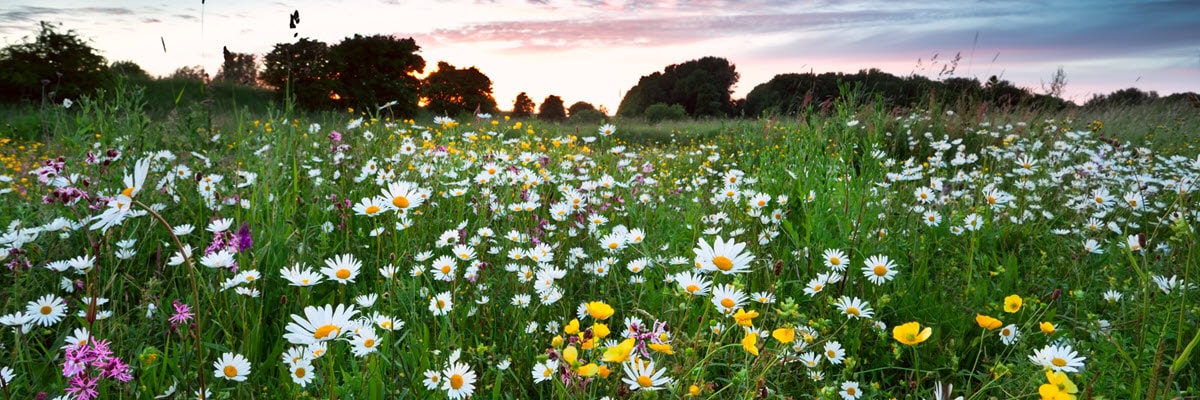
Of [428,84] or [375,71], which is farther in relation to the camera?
[428,84]

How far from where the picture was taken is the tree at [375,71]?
23078 mm

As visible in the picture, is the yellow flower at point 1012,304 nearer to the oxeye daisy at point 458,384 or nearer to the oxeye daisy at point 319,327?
the oxeye daisy at point 458,384

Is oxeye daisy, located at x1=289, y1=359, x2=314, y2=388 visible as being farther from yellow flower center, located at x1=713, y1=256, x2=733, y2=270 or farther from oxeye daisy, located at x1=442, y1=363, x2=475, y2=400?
yellow flower center, located at x1=713, y1=256, x2=733, y2=270

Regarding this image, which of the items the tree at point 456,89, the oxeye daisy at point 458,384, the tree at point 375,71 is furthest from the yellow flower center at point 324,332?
the tree at point 456,89

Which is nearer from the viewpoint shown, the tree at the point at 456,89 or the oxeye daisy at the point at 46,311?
the oxeye daisy at the point at 46,311

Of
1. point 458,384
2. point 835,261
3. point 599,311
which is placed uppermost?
point 599,311

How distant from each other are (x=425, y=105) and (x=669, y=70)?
16598 mm

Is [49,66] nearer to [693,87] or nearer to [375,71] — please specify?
[375,71]

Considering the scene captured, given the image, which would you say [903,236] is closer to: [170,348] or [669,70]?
[170,348]

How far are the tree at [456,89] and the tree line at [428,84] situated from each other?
5cm

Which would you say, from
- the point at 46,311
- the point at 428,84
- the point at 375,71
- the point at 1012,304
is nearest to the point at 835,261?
the point at 1012,304

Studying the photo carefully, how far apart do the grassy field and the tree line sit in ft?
2.25

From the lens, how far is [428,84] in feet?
87.7

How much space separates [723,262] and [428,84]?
27.5m
